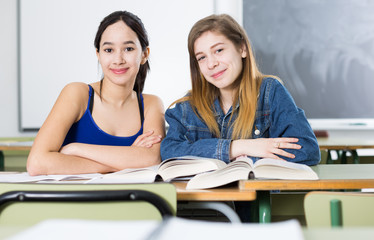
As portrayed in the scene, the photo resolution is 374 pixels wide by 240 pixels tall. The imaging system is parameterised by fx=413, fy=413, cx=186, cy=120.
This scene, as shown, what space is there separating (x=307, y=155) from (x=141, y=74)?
1.03m

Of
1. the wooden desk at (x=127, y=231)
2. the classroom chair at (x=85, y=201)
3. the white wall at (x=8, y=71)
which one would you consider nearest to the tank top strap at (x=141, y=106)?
the classroom chair at (x=85, y=201)

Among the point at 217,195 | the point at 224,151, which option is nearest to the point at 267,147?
the point at 224,151

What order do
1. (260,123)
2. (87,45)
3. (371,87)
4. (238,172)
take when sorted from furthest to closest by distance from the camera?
(87,45)
(371,87)
(260,123)
(238,172)

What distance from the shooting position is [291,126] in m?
1.56

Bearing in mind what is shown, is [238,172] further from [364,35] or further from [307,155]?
[364,35]

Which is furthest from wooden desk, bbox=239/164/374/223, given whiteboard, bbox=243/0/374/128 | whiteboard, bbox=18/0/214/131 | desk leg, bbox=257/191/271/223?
whiteboard, bbox=18/0/214/131

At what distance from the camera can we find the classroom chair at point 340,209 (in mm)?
806

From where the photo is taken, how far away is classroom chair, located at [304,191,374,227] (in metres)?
0.81

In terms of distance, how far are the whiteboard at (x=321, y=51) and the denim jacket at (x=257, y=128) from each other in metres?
2.74

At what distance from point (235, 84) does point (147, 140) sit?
470 millimetres

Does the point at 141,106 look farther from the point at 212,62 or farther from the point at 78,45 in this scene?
the point at 78,45

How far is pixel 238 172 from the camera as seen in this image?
1097 millimetres

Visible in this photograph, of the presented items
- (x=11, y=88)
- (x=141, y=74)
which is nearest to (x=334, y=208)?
(x=141, y=74)

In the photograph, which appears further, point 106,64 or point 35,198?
point 106,64
